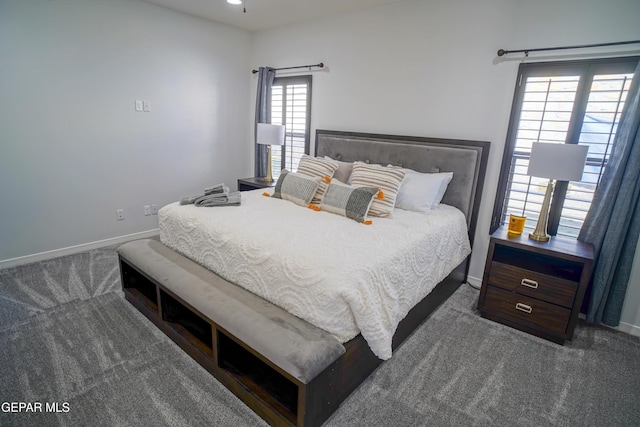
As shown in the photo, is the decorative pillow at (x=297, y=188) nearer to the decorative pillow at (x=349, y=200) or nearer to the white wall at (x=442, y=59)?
the decorative pillow at (x=349, y=200)

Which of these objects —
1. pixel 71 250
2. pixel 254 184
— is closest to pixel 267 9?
pixel 254 184

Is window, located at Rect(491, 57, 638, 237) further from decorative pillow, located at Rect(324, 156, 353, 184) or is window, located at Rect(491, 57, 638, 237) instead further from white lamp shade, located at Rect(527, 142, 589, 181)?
decorative pillow, located at Rect(324, 156, 353, 184)

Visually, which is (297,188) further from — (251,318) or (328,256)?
(251,318)

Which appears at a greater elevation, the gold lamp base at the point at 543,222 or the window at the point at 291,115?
the window at the point at 291,115

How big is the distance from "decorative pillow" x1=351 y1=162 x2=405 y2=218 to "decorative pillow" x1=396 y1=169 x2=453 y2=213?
0.13 m

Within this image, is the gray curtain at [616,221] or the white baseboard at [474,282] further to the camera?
the white baseboard at [474,282]

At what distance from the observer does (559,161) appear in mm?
2285

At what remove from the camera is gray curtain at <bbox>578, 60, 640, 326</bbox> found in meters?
2.26

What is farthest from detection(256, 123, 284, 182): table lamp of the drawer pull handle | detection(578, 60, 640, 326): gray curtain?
detection(578, 60, 640, 326): gray curtain

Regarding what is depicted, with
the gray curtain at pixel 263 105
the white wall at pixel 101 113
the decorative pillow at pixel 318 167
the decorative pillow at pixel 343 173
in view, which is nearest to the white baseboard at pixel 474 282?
the decorative pillow at pixel 343 173

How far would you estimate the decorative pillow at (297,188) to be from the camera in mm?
2971

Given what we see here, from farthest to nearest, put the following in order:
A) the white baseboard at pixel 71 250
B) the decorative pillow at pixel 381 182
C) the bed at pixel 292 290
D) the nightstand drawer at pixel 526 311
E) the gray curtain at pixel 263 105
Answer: the gray curtain at pixel 263 105
the white baseboard at pixel 71 250
the decorative pillow at pixel 381 182
the nightstand drawer at pixel 526 311
the bed at pixel 292 290

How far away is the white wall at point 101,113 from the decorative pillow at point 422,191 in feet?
9.11

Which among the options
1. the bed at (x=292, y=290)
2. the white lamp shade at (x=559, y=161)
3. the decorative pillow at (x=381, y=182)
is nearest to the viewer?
the bed at (x=292, y=290)
